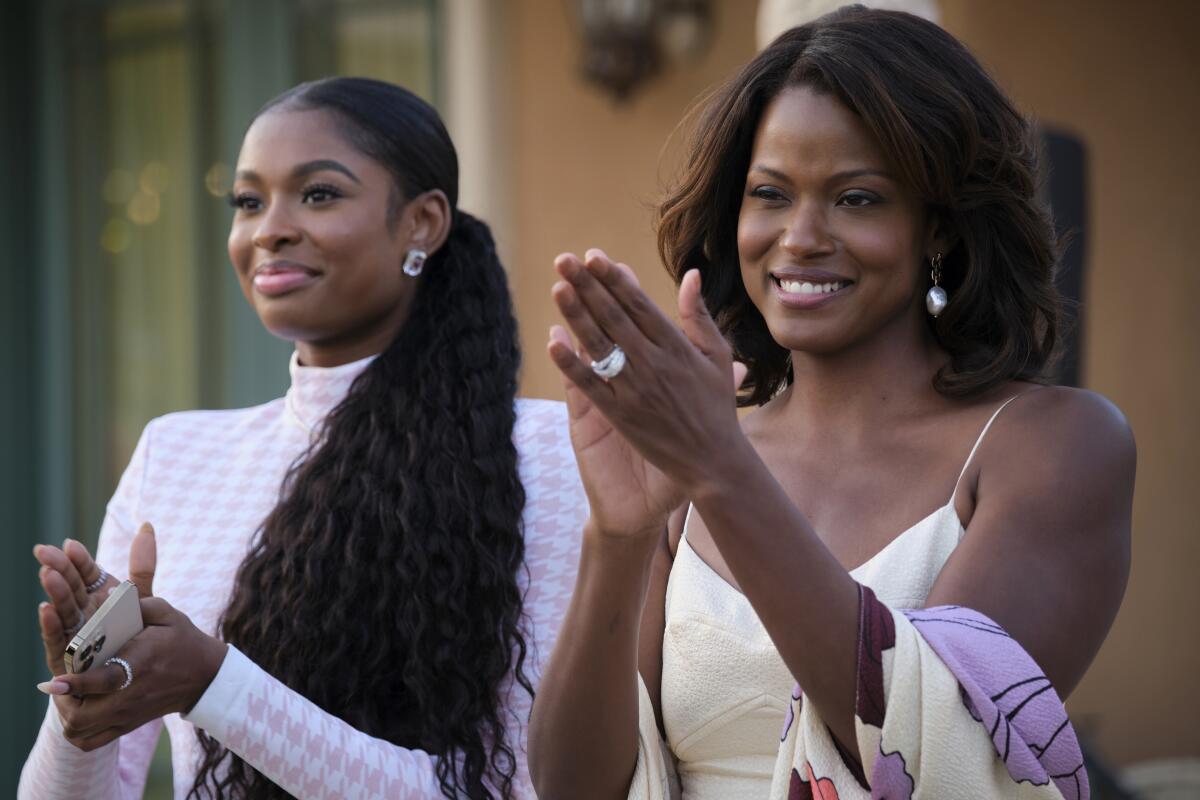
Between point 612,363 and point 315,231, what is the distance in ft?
4.38

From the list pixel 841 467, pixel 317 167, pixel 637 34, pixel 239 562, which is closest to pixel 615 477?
pixel 841 467

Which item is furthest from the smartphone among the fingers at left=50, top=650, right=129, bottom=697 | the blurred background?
the blurred background

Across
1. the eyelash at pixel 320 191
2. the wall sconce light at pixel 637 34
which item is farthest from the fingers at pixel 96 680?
the wall sconce light at pixel 637 34

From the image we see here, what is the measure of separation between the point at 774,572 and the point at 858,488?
1.63 feet

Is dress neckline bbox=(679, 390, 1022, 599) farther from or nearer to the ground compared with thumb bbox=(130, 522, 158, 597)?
farther from the ground

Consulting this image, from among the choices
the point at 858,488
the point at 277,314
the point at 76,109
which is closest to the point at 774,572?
the point at 858,488

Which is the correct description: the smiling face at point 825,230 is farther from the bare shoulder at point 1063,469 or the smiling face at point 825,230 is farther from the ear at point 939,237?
the bare shoulder at point 1063,469

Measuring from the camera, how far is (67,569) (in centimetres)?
215

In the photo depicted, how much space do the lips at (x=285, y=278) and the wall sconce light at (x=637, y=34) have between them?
8.47 feet

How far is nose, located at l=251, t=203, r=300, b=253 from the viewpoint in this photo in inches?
109

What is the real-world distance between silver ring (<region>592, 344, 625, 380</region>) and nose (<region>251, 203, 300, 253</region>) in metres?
1.33

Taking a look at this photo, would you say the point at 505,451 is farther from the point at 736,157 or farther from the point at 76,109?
the point at 76,109

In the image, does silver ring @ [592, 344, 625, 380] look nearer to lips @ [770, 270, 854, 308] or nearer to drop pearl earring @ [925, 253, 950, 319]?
lips @ [770, 270, 854, 308]

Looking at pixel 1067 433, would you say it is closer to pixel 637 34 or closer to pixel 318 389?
pixel 318 389
